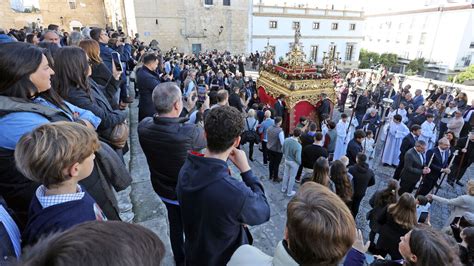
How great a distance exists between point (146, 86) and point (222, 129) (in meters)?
3.13

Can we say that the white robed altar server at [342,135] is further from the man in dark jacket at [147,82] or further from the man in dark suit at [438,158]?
the man in dark jacket at [147,82]

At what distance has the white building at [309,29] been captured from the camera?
101 feet

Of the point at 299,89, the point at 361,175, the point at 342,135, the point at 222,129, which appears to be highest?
the point at 222,129

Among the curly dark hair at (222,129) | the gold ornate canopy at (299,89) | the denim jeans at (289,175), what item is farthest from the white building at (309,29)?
the curly dark hair at (222,129)

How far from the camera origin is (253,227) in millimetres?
4113

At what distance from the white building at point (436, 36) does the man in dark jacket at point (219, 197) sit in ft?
147

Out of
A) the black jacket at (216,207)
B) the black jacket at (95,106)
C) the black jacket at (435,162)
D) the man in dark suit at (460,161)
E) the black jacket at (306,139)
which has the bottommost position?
the man in dark suit at (460,161)

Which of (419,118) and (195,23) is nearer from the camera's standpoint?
(419,118)

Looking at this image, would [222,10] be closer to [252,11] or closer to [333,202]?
[252,11]

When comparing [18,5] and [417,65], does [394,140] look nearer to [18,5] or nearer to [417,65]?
[417,65]

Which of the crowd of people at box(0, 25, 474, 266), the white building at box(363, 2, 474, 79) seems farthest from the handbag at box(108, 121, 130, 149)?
the white building at box(363, 2, 474, 79)

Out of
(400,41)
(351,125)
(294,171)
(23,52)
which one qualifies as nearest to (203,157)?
(23,52)

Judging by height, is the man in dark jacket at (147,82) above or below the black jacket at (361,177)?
above

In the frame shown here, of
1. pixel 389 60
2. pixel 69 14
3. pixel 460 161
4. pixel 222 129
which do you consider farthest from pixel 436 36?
pixel 69 14
